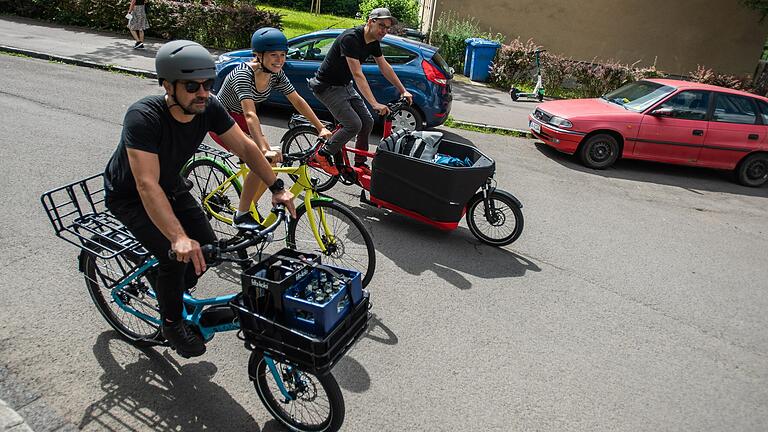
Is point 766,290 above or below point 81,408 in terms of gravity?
above

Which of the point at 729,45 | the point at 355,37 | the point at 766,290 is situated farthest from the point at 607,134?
the point at 729,45

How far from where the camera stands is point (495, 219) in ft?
18.1

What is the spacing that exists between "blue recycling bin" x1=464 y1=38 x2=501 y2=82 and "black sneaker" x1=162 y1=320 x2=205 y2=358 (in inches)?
530

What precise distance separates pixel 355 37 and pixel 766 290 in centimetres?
512

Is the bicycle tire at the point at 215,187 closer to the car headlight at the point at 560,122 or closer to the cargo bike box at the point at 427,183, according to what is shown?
the cargo bike box at the point at 427,183

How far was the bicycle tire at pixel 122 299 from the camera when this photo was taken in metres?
3.44

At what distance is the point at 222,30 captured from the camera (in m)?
14.8

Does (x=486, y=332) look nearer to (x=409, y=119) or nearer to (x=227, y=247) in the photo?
(x=227, y=247)

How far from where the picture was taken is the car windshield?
8984 millimetres

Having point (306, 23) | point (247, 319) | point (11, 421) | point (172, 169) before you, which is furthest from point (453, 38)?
point (11, 421)

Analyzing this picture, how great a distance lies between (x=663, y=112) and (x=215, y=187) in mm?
7426

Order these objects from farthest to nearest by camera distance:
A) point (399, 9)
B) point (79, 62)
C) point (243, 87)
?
point (399, 9) < point (79, 62) < point (243, 87)

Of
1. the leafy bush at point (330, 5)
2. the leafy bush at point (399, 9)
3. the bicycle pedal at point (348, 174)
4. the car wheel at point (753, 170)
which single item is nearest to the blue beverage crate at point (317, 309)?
the bicycle pedal at point (348, 174)

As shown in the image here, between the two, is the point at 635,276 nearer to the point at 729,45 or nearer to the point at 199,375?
the point at 199,375
